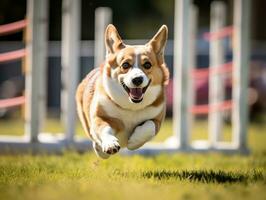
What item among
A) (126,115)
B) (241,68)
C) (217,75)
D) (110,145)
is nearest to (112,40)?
(126,115)

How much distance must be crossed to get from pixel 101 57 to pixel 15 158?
6.52 ft

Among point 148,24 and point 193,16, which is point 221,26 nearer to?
point 193,16

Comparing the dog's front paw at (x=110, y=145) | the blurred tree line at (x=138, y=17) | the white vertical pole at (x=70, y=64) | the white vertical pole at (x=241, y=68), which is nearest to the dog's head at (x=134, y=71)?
the dog's front paw at (x=110, y=145)

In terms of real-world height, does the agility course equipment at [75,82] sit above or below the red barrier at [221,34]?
below

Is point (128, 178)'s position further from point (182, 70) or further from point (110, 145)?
point (182, 70)

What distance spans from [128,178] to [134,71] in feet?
2.19

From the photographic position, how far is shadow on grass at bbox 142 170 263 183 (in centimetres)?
462

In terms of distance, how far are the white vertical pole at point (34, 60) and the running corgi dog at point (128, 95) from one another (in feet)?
6.96

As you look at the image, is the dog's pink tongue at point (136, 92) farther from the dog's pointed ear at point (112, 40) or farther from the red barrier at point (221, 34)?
the red barrier at point (221, 34)

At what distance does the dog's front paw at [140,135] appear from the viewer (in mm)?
4582

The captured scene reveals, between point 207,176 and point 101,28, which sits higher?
point 101,28

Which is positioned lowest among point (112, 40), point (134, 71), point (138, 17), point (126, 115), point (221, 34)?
point (126, 115)

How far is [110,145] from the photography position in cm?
434

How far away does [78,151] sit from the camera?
7.13 metres
